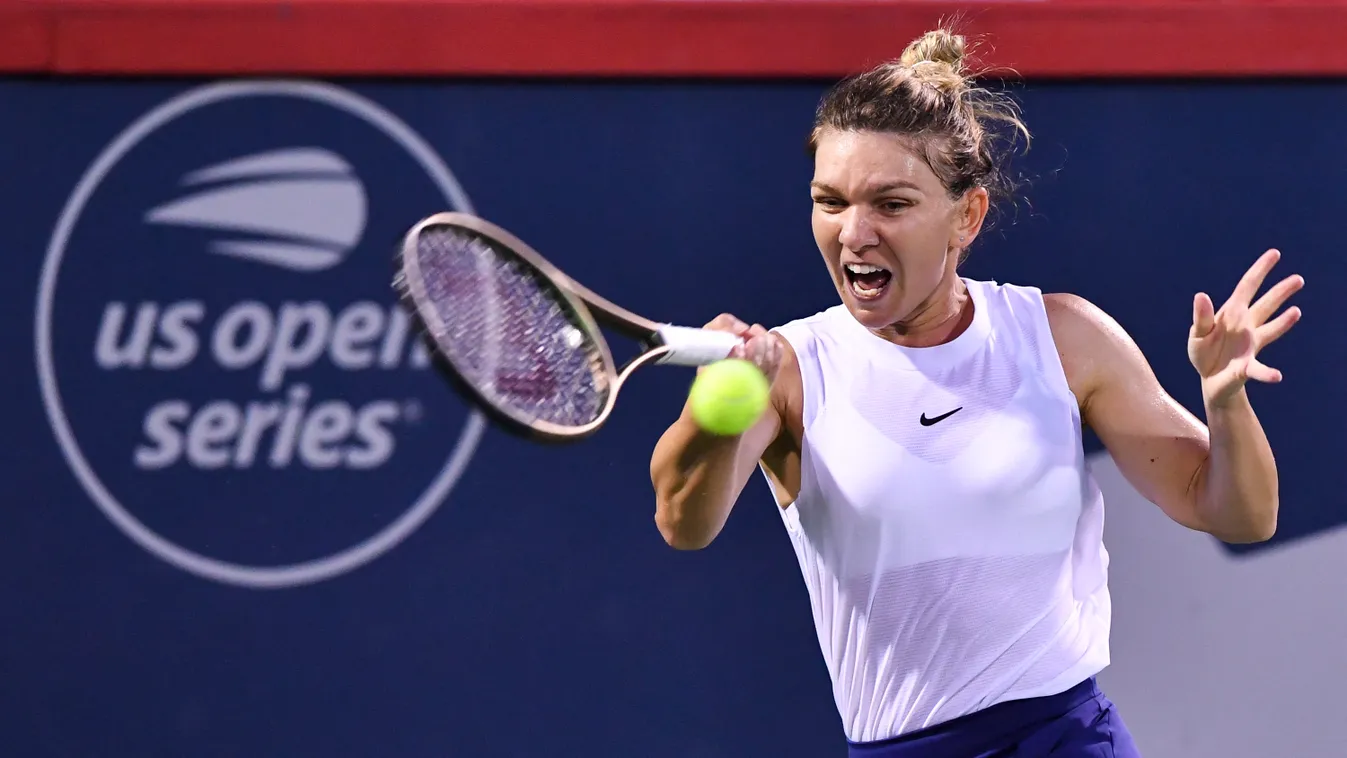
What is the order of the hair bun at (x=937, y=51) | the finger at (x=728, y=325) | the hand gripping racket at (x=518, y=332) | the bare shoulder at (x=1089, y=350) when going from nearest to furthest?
the hand gripping racket at (x=518, y=332), the finger at (x=728, y=325), the bare shoulder at (x=1089, y=350), the hair bun at (x=937, y=51)

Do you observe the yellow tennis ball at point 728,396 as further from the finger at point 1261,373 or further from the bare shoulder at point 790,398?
the finger at point 1261,373

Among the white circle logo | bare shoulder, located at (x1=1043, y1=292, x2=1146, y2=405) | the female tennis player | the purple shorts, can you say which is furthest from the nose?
the white circle logo

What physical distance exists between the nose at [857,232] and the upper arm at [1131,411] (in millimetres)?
362

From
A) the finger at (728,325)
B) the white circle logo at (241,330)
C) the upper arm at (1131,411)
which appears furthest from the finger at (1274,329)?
the white circle logo at (241,330)

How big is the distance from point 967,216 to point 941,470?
40 cm

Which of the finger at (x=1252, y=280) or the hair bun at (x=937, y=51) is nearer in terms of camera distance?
the finger at (x=1252, y=280)

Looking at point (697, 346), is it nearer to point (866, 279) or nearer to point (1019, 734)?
point (866, 279)

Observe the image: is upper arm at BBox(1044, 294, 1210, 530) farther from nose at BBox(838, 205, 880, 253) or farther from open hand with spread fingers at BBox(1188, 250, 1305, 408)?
nose at BBox(838, 205, 880, 253)

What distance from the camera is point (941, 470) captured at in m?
2.05

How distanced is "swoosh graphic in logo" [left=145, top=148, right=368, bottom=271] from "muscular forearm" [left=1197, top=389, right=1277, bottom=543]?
65.7 inches

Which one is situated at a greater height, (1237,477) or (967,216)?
(967,216)

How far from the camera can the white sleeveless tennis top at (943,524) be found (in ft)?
6.68

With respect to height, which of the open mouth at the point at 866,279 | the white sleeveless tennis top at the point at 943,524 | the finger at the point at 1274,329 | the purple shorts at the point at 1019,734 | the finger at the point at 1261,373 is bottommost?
the purple shorts at the point at 1019,734

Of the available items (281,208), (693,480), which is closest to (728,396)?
(693,480)
